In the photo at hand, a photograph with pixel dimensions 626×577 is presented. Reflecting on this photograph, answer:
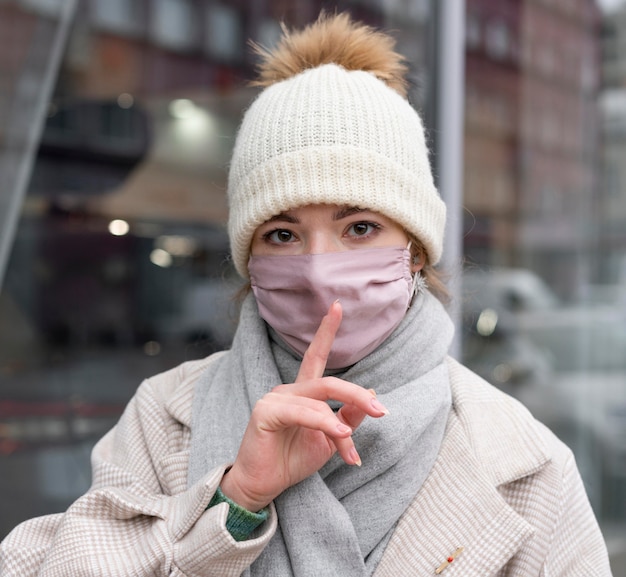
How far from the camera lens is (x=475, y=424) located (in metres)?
1.36

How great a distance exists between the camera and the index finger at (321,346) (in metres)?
1.15

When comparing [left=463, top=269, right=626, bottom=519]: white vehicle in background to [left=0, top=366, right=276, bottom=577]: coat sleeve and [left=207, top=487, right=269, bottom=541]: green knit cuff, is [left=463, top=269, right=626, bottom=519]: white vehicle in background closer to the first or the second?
[left=0, top=366, right=276, bottom=577]: coat sleeve

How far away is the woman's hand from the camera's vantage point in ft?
3.52

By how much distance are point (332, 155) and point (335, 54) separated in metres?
0.31

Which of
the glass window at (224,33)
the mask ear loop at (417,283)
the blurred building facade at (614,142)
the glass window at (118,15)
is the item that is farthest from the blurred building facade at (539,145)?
the mask ear loop at (417,283)

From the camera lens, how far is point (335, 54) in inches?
58.2

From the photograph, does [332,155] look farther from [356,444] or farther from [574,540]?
[574,540]

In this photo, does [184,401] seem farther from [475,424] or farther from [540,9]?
[540,9]

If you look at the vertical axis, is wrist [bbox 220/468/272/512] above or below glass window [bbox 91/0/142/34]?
below

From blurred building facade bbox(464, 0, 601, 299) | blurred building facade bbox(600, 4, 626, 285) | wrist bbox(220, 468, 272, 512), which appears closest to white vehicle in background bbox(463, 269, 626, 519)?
blurred building facade bbox(464, 0, 601, 299)

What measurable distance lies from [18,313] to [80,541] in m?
4.37

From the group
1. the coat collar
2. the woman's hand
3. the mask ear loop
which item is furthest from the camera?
the mask ear loop

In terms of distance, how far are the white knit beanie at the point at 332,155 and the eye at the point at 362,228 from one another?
3cm

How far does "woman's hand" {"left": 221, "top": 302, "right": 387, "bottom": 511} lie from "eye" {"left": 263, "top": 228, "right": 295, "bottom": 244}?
23 cm
